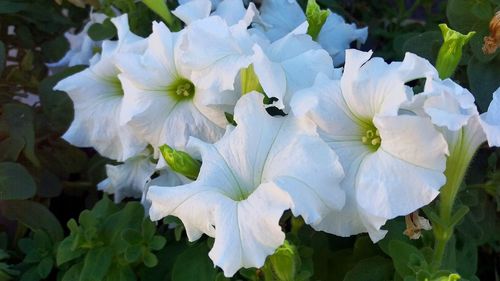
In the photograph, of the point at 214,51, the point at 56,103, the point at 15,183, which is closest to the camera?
the point at 214,51

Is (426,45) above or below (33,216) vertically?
above

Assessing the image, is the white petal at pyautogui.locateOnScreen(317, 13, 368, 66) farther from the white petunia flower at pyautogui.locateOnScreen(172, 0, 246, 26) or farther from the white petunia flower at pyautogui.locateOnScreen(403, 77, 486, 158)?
the white petunia flower at pyautogui.locateOnScreen(403, 77, 486, 158)

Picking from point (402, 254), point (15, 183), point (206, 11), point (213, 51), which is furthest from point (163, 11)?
point (402, 254)

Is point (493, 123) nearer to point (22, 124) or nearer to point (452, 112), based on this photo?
point (452, 112)

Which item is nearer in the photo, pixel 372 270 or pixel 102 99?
pixel 372 270

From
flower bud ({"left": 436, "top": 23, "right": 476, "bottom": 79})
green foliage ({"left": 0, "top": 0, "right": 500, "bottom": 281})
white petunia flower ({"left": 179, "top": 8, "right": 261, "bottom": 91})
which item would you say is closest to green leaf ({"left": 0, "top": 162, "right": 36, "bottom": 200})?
green foliage ({"left": 0, "top": 0, "right": 500, "bottom": 281})

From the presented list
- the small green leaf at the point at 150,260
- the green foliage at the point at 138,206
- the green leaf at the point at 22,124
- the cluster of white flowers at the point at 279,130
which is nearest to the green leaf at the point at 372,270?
the green foliage at the point at 138,206

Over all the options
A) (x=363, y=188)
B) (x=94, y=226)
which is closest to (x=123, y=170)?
(x=94, y=226)
